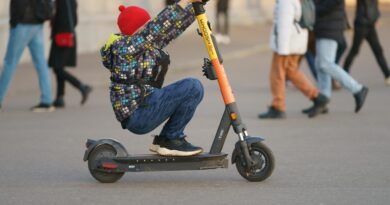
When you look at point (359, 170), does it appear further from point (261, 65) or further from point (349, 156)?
point (261, 65)

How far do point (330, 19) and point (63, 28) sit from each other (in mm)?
3108

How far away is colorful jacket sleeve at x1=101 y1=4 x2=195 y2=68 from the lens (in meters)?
7.68

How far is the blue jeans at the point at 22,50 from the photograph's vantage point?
517 inches

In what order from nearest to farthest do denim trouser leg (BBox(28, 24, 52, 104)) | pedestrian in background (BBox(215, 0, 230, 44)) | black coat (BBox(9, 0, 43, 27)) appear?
black coat (BBox(9, 0, 43, 27)), denim trouser leg (BBox(28, 24, 52, 104)), pedestrian in background (BBox(215, 0, 230, 44))

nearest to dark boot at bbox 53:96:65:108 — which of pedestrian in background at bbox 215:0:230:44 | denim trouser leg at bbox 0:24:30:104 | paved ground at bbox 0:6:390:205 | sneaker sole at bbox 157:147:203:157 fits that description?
paved ground at bbox 0:6:390:205

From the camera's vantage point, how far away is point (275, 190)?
7715mm

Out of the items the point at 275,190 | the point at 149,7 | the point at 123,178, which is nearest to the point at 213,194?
the point at 275,190

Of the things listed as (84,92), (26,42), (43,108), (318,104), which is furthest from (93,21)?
(318,104)

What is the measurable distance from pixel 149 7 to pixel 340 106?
1661 cm

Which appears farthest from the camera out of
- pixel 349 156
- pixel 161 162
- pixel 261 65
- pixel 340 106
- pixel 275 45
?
pixel 261 65

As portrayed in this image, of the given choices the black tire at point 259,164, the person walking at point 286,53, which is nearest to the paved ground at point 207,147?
the black tire at point 259,164

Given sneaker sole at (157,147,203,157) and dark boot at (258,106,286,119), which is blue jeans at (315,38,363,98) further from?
sneaker sole at (157,147,203,157)

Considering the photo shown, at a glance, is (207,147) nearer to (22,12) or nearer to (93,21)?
(22,12)

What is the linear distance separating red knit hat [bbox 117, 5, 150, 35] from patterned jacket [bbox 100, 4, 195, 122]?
0.19ft
